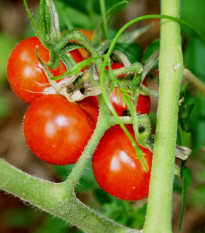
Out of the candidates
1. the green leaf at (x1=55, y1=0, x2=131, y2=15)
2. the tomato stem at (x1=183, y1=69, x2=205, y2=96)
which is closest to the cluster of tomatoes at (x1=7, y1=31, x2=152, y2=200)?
the tomato stem at (x1=183, y1=69, x2=205, y2=96)

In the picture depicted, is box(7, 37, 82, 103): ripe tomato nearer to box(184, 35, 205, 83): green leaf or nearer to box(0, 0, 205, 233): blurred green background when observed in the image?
box(0, 0, 205, 233): blurred green background

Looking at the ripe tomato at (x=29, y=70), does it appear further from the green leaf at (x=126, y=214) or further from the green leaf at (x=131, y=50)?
the green leaf at (x=126, y=214)

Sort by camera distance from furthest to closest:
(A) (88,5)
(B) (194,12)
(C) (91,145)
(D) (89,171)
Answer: (B) (194,12), (A) (88,5), (D) (89,171), (C) (91,145)

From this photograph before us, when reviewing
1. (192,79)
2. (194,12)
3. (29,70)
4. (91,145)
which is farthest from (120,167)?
(194,12)

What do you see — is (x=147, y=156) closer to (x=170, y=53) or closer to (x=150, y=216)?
(x=150, y=216)

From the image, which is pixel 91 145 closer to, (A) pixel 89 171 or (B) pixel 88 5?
(A) pixel 89 171

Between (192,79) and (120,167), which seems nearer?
(120,167)
